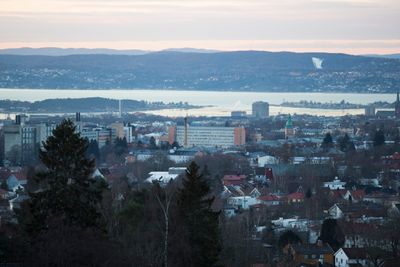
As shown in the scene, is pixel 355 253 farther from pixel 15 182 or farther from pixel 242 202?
pixel 15 182

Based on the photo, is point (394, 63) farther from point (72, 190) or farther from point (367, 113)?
point (72, 190)

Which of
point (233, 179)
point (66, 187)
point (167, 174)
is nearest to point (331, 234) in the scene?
point (66, 187)

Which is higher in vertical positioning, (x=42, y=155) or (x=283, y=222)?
(x=42, y=155)

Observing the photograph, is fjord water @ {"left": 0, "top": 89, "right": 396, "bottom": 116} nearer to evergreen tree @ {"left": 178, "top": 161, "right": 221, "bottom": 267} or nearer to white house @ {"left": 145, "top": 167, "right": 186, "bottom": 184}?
white house @ {"left": 145, "top": 167, "right": 186, "bottom": 184}

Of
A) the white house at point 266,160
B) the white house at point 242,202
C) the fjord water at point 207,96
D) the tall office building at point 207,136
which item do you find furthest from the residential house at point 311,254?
the fjord water at point 207,96

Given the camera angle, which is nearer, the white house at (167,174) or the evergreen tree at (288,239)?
the evergreen tree at (288,239)

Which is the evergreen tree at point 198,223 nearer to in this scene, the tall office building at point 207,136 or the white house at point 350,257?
the white house at point 350,257

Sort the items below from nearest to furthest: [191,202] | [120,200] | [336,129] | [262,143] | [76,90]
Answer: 1. [191,202]
2. [120,200]
3. [262,143]
4. [336,129]
5. [76,90]

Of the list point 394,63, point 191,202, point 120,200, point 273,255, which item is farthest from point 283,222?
point 394,63
